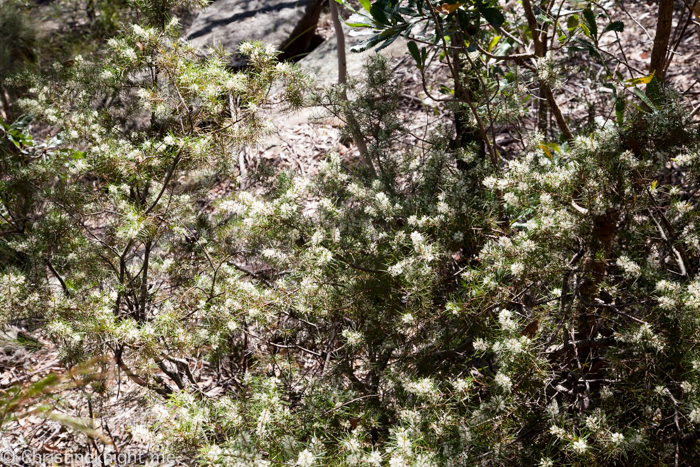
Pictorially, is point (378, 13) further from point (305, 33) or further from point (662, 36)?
point (305, 33)

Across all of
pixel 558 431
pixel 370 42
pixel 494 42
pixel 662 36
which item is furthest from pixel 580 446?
pixel 494 42

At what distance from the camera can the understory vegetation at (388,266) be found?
1929mm

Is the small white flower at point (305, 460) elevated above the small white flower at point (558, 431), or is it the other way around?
the small white flower at point (305, 460)

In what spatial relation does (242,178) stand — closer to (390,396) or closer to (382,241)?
(382,241)

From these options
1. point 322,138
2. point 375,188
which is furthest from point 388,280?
point 322,138

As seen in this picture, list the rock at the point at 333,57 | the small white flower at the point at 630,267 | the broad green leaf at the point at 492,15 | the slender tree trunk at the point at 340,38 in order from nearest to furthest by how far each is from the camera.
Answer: the small white flower at the point at 630,267
the broad green leaf at the point at 492,15
the slender tree trunk at the point at 340,38
the rock at the point at 333,57

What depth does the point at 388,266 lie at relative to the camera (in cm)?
230

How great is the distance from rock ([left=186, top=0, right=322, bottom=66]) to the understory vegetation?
2836 millimetres

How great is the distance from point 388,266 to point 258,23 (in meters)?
4.54

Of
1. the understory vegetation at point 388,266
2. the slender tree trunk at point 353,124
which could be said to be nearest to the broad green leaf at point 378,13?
the understory vegetation at point 388,266

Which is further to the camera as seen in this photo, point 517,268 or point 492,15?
point 492,15

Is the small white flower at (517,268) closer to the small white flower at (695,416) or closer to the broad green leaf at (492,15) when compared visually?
the small white flower at (695,416)

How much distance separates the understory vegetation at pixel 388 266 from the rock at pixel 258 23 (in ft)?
9.31

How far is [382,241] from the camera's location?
101 inches
